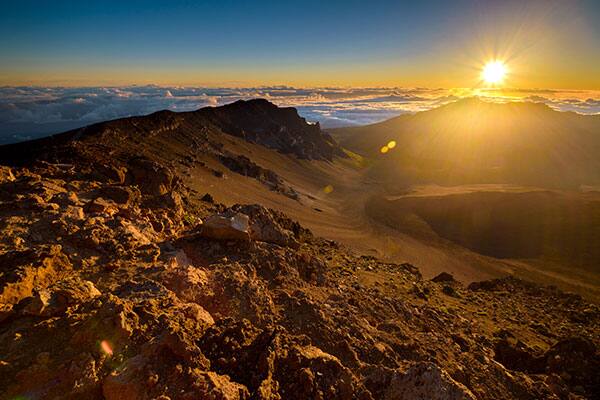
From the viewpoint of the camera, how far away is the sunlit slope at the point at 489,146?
76625mm

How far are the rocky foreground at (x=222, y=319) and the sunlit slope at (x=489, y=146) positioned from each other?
62.0 meters

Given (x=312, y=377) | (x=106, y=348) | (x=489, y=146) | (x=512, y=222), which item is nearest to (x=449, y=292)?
(x=312, y=377)

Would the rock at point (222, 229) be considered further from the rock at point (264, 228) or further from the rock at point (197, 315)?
the rock at point (197, 315)

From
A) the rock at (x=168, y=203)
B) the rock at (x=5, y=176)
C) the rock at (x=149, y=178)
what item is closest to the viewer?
the rock at (x=5, y=176)

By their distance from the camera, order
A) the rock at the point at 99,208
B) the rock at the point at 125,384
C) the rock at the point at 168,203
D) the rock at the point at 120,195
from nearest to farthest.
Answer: the rock at the point at 125,384 → the rock at the point at 99,208 → the rock at the point at 120,195 → the rock at the point at 168,203

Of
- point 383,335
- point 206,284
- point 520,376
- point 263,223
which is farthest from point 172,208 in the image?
point 520,376

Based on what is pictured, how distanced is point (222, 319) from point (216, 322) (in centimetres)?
9

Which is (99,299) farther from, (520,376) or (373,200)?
(373,200)

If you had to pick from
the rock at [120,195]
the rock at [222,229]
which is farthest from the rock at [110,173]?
the rock at [222,229]

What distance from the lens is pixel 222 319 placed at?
521 cm

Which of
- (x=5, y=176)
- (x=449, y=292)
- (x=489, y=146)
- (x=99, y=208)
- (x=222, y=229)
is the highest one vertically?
(x=5, y=176)

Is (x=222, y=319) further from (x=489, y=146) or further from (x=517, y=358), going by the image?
(x=489, y=146)

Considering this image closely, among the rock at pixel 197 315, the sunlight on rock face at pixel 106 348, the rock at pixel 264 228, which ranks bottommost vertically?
the rock at pixel 264 228

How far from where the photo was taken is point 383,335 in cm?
779
